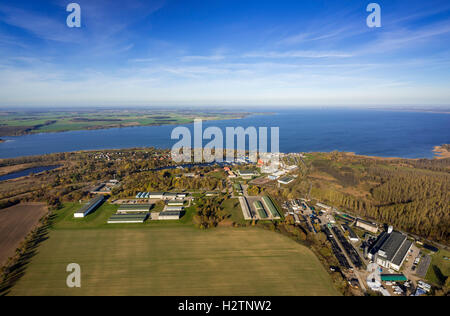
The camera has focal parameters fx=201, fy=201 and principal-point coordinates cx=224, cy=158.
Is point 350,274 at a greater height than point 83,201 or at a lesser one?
lesser

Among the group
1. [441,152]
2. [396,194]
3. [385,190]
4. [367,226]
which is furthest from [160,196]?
[441,152]

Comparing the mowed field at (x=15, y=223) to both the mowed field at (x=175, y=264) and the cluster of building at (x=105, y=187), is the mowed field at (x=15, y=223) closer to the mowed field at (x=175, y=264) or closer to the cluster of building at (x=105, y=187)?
the mowed field at (x=175, y=264)

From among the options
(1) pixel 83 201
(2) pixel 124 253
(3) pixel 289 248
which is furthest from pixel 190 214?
(1) pixel 83 201

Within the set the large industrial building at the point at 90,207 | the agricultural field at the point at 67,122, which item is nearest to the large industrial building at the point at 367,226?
the large industrial building at the point at 90,207

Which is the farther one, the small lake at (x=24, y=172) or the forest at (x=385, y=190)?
the small lake at (x=24, y=172)

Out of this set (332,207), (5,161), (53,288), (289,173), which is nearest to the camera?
(53,288)
